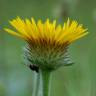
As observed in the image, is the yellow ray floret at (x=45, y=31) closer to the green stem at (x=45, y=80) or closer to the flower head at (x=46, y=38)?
the flower head at (x=46, y=38)

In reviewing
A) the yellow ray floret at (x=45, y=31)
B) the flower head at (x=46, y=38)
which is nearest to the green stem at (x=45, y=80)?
the flower head at (x=46, y=38)

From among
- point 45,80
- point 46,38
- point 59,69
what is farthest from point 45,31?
point 59,69

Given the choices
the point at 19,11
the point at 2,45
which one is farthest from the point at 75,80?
the point at 19,11

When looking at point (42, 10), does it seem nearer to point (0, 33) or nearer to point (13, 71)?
point (0, 33)

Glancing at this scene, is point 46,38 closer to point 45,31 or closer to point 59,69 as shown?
point 45,31

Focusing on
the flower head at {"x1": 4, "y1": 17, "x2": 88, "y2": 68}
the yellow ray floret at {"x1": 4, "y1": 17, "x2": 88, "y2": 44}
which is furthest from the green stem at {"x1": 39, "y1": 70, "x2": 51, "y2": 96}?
the yellow ray floret at {"x1": 4, "y1": 17, "x2": 88, "y2": 44}

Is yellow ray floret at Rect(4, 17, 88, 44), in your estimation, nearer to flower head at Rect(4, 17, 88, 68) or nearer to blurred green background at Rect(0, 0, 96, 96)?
flower head at Rect(4, 17, 88, 68)
